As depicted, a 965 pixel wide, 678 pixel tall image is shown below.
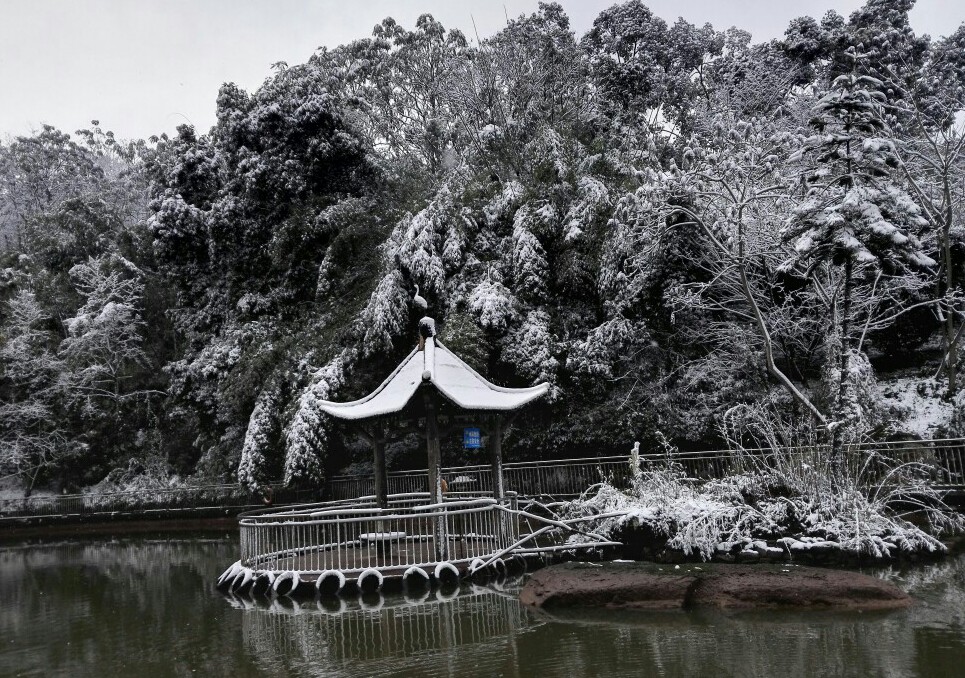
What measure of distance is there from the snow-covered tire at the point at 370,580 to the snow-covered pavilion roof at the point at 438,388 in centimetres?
260

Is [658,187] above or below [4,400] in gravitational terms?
above

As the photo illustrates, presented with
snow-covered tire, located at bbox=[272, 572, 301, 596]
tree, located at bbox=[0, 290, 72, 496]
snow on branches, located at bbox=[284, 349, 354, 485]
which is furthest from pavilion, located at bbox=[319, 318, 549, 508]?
tree, located at bbox=[0, 290, 72, 496]

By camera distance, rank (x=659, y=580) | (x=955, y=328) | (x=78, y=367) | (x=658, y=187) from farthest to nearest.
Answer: (x=78, y=367) < (x=955, y=328) < (x=658, y=187) < (x=659, y=580)

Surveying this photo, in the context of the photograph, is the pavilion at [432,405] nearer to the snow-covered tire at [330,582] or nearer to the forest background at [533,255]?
the snow-covered tire at [330,582]

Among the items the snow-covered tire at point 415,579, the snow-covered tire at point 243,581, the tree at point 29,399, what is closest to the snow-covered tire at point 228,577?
the snow-covered tire at point 243,581

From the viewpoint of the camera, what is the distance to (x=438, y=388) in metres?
11.9

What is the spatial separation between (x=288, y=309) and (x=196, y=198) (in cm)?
771

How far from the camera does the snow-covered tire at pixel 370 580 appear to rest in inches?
438

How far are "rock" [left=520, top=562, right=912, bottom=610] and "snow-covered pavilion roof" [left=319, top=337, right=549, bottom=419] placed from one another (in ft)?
11.4

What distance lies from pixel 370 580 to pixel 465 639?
3374 millimetres

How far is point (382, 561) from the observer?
11.8 metres

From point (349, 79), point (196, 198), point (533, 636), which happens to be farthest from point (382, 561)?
point (349, 79)

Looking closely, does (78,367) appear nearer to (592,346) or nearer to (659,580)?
(592,346)

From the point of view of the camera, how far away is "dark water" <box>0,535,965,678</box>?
6648 mm
